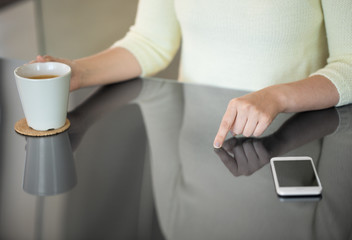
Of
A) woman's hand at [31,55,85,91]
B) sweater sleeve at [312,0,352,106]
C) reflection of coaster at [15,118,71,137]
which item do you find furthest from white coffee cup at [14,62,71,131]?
sweater sleeve at [312,0,352,106]

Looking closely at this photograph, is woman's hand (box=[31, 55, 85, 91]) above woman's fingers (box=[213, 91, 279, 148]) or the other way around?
above

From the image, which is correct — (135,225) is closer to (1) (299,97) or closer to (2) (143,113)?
(2) (143,113)

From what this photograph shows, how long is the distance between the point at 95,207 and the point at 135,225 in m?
0.08

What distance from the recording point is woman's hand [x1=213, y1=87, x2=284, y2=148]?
0.89 metres

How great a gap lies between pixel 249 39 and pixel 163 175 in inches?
20.4

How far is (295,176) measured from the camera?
2.60ft

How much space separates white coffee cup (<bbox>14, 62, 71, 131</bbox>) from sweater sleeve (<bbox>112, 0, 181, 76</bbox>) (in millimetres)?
345

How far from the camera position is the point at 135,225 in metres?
0.69

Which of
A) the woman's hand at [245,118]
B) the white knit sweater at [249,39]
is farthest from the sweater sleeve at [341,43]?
the woman's hand at [245,118]

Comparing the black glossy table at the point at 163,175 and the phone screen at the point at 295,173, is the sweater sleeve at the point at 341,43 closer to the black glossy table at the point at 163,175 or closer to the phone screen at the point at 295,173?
the black glossy table at the point at 163,175

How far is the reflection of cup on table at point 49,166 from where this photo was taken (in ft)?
2.52

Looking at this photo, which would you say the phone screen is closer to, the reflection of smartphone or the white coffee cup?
the reflection of smartphone

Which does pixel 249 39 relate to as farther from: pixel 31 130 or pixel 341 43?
pixel 31 130

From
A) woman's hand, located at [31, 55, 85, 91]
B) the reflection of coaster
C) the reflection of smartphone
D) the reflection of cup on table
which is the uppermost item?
woman's hand, located at [31, 55, 85, 91]
